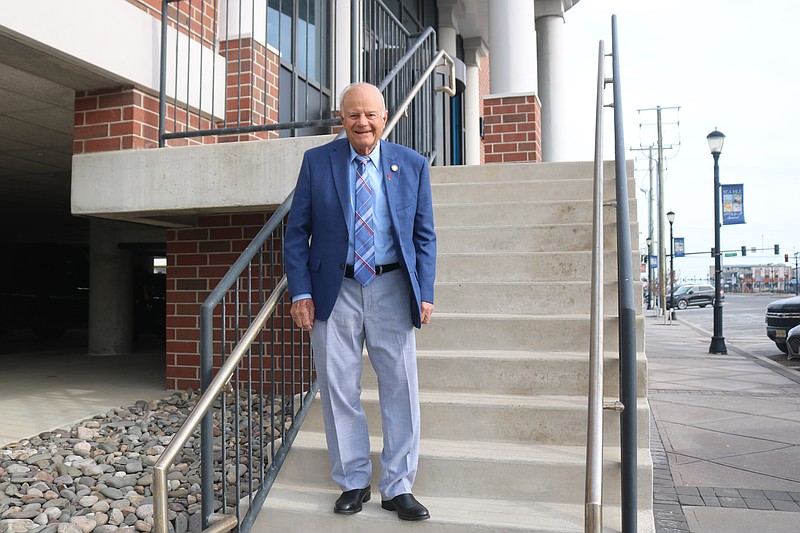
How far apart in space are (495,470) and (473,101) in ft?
31.5

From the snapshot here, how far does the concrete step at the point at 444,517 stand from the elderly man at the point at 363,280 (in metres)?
0.06

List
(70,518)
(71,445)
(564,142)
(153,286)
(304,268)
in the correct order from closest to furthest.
Answer: 1. (304,268)
2. (70,518)
3. (71,445)
4. (564,142)
5. (153,286)

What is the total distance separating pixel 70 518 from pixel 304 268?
64.2 inches

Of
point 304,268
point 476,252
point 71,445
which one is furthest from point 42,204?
point 304,268

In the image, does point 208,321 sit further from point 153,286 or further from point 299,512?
point 153,286

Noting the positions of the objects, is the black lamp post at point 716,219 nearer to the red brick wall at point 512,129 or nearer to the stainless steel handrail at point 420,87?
the red brick wall at point 512,129

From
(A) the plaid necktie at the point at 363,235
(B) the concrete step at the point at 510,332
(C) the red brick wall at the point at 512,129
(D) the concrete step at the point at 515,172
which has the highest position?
(C) the red brick wall at the point at 512,129

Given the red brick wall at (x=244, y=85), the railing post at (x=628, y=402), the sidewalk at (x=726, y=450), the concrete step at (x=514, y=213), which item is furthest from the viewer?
the red brick wall at (x=244, y=85)

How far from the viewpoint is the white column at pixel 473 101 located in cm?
1117

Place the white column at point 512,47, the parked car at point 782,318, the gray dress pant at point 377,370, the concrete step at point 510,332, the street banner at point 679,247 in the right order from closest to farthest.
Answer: the gray dress pant at point 377,370 → the concrete step at point 510,332 → the white column at point 512,47 → the parked car at point 782,318 → the street banner at point 679,247

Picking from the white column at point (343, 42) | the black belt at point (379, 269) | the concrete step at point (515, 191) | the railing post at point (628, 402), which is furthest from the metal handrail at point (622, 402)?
the white column at point (343, 42)

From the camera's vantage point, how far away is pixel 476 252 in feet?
14.4

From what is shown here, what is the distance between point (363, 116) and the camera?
8.30ft

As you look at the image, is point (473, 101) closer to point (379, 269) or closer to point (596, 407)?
point (379, 269)
